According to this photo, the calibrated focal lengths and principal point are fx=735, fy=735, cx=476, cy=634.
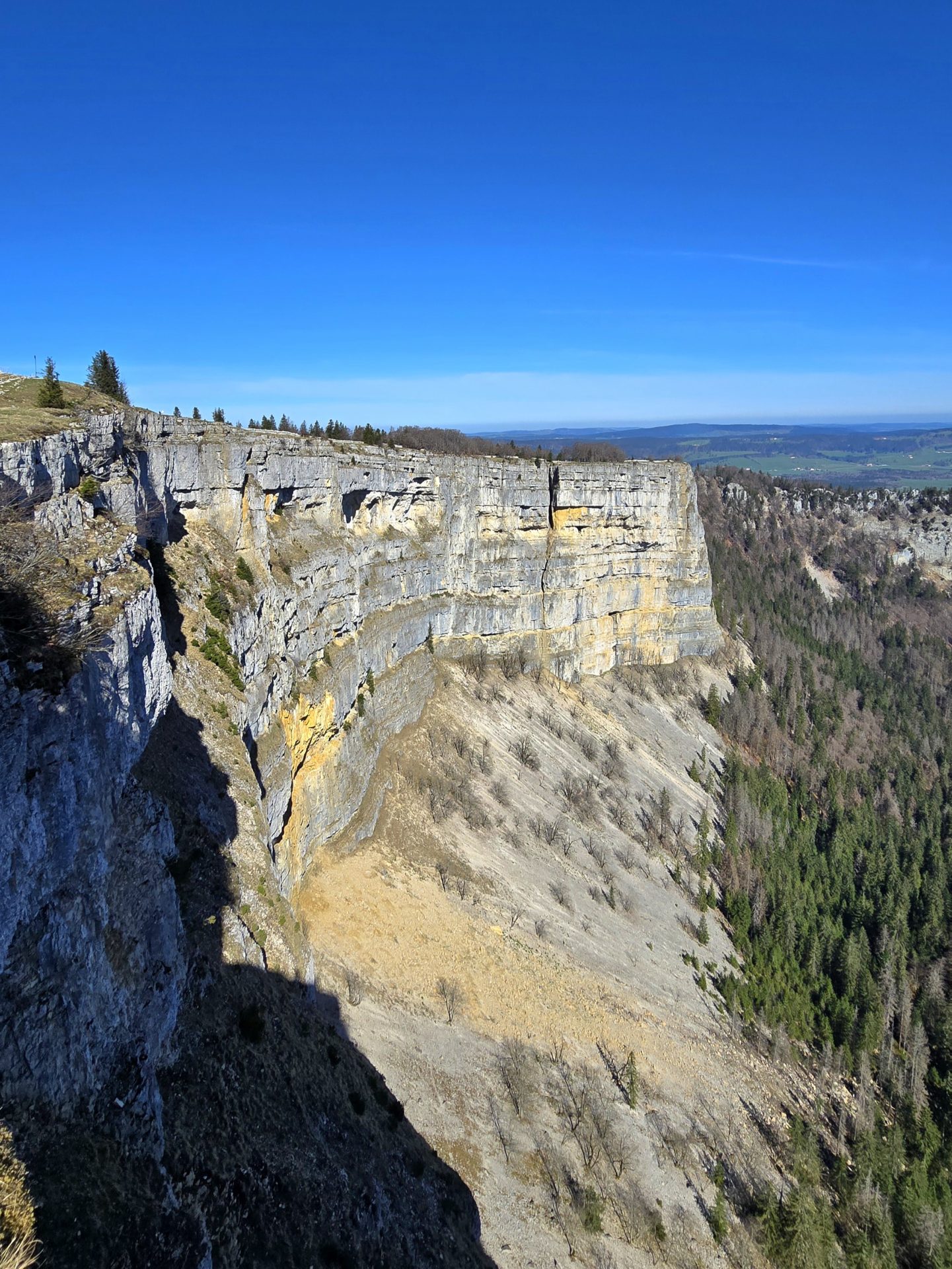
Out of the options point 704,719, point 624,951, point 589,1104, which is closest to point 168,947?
point 589,1104

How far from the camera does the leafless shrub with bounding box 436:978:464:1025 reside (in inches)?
1031

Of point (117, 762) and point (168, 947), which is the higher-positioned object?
point (117, 762)

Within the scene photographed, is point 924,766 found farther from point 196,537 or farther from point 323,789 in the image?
point 196,537

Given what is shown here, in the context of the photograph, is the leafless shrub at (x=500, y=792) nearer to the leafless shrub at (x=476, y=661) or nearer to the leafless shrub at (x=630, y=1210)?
the leafless shrub at (x=476, y=661)

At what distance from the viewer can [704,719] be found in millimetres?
64875

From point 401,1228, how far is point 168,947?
340 inches

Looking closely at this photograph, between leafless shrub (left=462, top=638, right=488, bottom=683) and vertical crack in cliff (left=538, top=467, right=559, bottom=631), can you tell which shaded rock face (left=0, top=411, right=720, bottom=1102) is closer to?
vertical crack in cliff (left=538, top=467, right=559, bottom=631)

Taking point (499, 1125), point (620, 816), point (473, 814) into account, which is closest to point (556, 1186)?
point (499, 1125)

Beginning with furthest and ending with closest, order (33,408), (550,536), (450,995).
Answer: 1. (550,536)
2. (450,995)
3. (33,408)

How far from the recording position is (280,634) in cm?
2758

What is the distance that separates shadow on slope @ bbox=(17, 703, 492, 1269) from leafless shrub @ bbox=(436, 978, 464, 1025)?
6.70 metres

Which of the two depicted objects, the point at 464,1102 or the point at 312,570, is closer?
the point at 464,1102

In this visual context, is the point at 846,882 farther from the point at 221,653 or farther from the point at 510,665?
the point at 221,653

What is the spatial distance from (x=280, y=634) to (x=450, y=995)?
1466 centimetres
